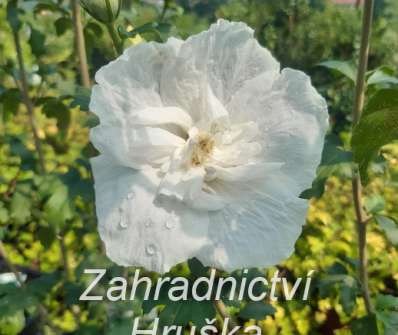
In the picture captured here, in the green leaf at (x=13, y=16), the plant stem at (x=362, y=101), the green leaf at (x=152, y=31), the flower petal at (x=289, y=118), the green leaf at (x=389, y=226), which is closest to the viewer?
the flower petal at (x=289, y=118)

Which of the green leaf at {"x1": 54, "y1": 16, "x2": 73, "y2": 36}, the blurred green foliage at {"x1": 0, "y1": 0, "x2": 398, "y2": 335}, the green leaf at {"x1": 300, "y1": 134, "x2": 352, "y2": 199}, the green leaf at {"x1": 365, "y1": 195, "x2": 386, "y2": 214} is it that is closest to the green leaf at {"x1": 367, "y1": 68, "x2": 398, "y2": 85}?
the blurred green foliage at {"x1": 0, "y1": 0, "x2": 398, "y2": 335}

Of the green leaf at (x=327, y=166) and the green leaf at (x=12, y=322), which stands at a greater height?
the green leaf at (x=327, y=166)

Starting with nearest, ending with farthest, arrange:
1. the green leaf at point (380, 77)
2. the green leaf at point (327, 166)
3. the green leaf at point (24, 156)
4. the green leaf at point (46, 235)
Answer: the green leaf at point (327, 166) < the green leaf at point (380, 77) < the green leaf at point (46, 235) < the green leaf at point (24, 156)

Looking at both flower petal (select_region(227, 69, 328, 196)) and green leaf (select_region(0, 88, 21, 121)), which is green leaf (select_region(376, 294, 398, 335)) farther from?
green leaf (select_region(0, 88, 21, 121))

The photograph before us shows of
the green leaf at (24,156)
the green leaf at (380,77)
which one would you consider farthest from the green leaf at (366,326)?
the green leaf at (24,156)

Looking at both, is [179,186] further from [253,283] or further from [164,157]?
[253,283]

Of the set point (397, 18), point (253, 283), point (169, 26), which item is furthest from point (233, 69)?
point (397, 18)

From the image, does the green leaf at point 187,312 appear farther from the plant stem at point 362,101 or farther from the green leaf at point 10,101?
the green leaf at point 10,101
